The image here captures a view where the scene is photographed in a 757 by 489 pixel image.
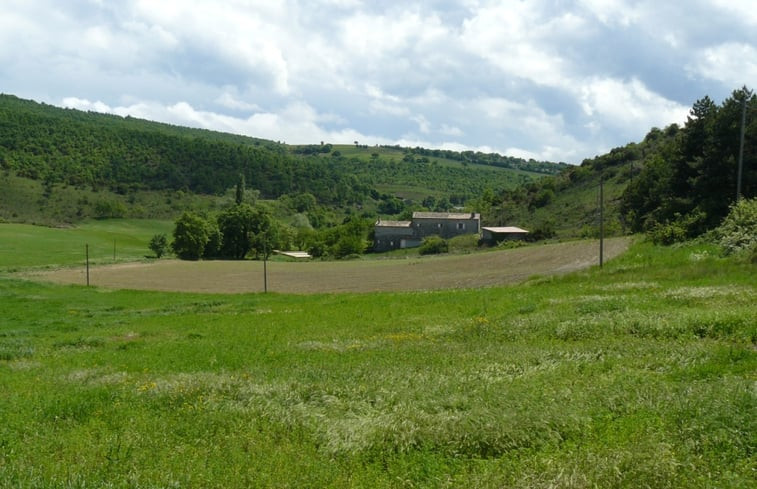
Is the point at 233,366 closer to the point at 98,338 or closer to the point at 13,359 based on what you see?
the point at 13,359

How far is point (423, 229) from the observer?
137 metres

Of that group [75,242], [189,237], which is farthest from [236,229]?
[75,242]

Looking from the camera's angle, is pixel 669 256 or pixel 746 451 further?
pixel 669 256

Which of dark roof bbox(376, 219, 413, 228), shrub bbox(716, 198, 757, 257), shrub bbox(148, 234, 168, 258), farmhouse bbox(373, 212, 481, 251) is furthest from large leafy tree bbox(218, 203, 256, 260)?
shrub bbox(716, 198, 757, 257)

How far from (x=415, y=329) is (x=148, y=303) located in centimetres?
2999

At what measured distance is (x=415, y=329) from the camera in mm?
20781

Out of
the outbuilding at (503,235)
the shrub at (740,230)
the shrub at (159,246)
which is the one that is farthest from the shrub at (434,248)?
the shrub at (740,230)

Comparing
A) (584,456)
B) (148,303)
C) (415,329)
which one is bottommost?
(148,303)

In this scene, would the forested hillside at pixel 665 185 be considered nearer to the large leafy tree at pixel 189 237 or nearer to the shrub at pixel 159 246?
the large leafy tree at pixel 189 237

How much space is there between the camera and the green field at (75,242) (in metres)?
94.2

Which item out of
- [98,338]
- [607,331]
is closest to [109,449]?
[607,331]

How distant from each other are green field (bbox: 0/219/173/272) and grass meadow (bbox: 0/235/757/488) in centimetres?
7794

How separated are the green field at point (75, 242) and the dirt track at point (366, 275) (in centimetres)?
1843

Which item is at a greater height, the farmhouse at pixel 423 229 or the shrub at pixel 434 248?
the farmhouse at pixel 423 229
